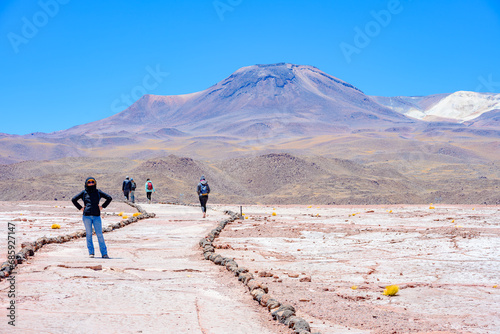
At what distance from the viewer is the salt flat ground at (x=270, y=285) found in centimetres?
607

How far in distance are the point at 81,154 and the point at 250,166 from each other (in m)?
83.3

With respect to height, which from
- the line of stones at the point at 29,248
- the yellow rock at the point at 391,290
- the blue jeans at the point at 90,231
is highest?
the blue jeans at the point at 90,231

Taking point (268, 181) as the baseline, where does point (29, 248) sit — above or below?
below

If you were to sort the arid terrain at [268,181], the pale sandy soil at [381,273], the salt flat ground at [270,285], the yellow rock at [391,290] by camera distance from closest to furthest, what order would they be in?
the salt flat ground at [270,285]
the pale sandy soil at [381,273]
the yellow rock at [391,290]
the arid terrain at [268,181]

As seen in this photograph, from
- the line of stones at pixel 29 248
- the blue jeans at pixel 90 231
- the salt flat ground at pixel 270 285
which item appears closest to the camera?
the salt flat ground at pixel 270 285

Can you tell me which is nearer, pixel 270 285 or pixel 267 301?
pixel 267 301

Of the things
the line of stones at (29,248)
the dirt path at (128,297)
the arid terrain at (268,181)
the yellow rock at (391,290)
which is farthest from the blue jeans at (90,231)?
the arid terrain at (268,181)

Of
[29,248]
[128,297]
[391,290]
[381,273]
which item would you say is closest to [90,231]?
[29,248]

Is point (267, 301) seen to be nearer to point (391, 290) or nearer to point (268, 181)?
point (391, 290)

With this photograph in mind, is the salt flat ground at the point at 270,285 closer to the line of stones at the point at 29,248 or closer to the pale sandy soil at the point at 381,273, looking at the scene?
the pale sandy soil at the point at 381,273

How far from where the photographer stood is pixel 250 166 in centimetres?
7294

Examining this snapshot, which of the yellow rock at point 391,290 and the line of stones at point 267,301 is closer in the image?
the line of stones at point 267,301

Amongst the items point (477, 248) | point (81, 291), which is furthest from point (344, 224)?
point (81, 291)

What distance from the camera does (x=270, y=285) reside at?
817 centimetres
